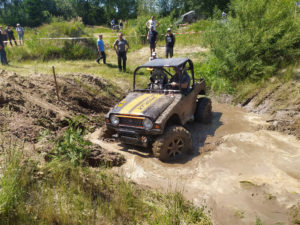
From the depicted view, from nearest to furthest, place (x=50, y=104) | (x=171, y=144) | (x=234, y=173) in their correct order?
(x=234, y=173), (x=171, y=144), (x=50, y=104)

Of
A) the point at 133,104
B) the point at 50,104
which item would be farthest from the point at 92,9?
the point at 133,104

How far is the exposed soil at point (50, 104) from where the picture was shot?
4.88 m

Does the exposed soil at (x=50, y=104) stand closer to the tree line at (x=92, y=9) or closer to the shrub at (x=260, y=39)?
the shrub at (x=260, y=39)

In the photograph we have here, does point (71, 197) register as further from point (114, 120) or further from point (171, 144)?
point (171, 144)

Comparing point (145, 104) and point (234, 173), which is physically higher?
point (145, 104)

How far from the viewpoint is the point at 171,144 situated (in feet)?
17.1

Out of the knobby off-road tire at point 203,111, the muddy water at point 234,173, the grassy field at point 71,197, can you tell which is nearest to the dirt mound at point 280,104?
the muddy water at point 234,173

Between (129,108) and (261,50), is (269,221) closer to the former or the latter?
(129,108)

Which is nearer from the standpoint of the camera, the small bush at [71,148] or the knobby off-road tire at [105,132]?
the small bush at [71,148]

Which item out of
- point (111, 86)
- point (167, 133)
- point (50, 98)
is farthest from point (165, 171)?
point (111, 86)

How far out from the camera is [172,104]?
18.1 ft

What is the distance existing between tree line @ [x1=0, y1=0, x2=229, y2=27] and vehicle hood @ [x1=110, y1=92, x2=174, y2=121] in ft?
107

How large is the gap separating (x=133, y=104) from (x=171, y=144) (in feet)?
4.12

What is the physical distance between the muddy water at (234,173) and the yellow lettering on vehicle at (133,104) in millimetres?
1006
